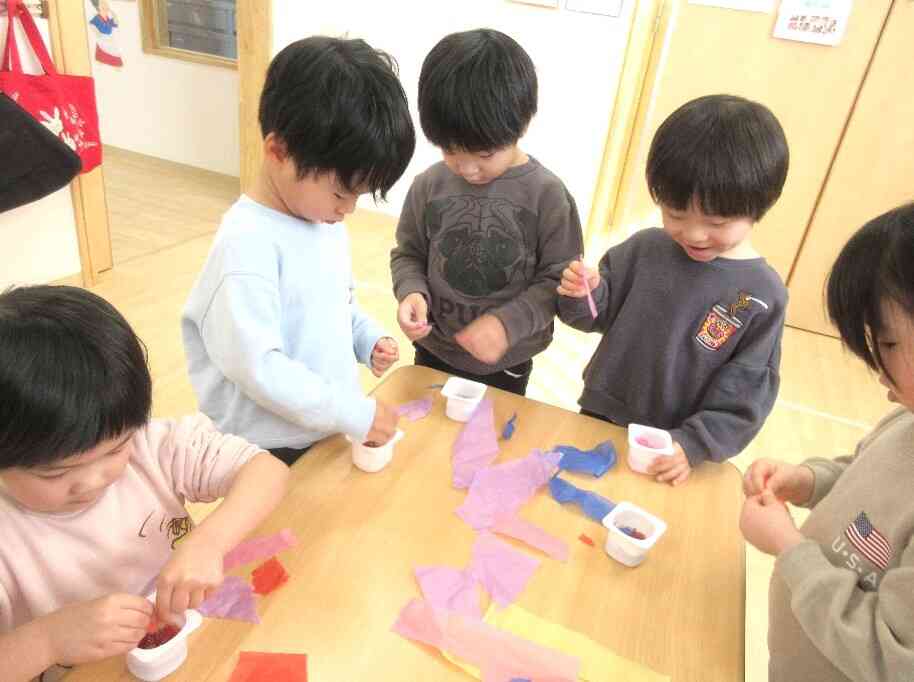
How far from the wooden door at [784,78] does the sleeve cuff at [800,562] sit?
8.87 ft

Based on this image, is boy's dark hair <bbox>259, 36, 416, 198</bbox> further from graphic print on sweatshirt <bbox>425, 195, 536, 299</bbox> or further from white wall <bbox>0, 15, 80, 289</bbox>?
white wall <bbox>0, 15, 80, 289</bbox>

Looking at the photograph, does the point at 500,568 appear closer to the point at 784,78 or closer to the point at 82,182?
the point at 82,182

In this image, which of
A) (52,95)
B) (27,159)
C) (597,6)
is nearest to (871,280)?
(27,159)

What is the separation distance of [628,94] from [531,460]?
283 cm

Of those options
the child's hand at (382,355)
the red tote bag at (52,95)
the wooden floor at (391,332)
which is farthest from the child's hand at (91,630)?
the red tote bag at (52,95)

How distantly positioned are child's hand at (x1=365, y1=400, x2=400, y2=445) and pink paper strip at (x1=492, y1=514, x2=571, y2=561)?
0.63 feet

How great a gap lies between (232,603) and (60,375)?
0.30 meters

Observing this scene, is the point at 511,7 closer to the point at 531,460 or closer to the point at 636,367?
the point at 636,367

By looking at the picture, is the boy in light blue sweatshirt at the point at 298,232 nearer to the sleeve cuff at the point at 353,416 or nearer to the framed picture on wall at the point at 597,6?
the sleeve cuff at the point at 353,416

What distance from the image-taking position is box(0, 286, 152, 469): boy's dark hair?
53cm

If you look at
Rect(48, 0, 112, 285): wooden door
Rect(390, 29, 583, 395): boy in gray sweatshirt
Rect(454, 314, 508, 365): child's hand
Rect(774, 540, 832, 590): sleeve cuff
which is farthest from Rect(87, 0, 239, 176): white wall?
Rect(774, 540, 832, 590): sleeve cuff

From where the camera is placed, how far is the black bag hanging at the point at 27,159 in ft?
6.54

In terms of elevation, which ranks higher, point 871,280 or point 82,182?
point 871,280

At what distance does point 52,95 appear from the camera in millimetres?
2199
